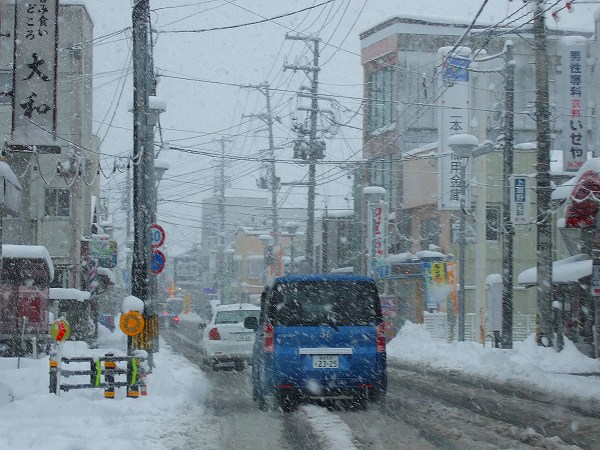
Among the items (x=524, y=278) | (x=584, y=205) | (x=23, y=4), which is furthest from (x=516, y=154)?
(x=23, y=4)

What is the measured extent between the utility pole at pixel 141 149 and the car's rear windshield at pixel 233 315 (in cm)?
429

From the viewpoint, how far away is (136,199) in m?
18.3

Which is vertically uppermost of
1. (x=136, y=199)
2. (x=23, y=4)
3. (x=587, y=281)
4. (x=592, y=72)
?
(x=592, y=72)

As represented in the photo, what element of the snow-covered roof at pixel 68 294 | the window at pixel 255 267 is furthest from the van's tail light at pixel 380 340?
the window at pixel 255 267

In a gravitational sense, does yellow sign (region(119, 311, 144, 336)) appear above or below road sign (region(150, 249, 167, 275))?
below

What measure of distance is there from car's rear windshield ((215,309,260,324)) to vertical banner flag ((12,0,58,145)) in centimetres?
864

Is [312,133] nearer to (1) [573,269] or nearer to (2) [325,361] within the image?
(1) [573,269]

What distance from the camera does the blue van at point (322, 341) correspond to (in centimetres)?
1266

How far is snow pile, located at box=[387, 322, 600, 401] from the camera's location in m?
18.0

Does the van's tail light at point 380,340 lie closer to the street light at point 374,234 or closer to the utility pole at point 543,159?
the utility pole at point 543,159

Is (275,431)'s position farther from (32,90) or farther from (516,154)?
(516,154)

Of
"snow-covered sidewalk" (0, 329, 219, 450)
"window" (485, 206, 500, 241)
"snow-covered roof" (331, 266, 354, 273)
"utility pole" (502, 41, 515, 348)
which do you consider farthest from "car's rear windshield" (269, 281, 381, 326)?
"snow-covered roof" (331, 266, 354, 273)

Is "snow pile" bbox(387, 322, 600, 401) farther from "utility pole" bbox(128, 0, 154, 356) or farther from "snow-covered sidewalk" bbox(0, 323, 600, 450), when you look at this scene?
"utility pole" bbox(128, 0, 154, 356)

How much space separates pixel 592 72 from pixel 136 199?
1795 cm
